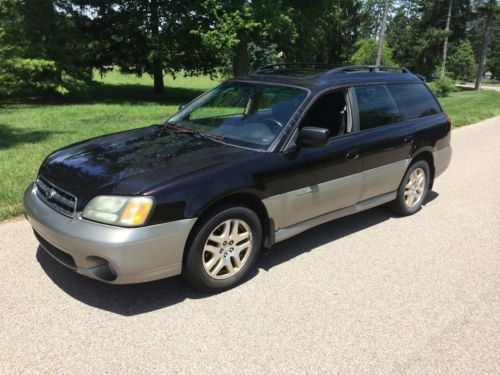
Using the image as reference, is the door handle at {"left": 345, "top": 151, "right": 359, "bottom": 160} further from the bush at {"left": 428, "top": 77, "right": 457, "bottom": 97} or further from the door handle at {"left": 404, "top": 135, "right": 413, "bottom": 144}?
the bush at {"left": 428, "top": 77, "right": 457, "bottom": 97}

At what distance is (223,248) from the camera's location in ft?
11.7

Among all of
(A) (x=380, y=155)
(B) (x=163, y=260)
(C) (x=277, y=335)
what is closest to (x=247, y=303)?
(C) (x=277, y=335)

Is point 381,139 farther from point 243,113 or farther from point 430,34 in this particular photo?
point 430,34

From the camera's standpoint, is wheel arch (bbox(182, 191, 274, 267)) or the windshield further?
the windshield

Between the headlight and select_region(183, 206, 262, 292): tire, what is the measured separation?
1.50 ft

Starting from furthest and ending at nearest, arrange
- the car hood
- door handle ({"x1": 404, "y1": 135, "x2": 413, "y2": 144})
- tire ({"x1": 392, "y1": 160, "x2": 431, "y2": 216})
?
tire ({"x1": 392, "y1": 160, "x2": 431, "y2": 216}) < door handle ({"x1": 404, "y1": 135, "x2": 413, "y2": 144}) < the car hood

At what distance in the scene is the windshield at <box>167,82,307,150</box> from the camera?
408cm

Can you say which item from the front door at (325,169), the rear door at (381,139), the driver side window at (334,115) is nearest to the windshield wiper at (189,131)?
the front door at (325,169)

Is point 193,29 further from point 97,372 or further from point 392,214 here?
point 97,372

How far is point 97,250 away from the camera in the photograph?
9.91 ft

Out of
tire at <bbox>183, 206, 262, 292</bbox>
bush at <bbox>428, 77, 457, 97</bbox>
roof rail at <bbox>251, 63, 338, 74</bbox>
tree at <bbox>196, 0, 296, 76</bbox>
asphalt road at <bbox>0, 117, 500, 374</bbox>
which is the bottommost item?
bush at <bbox>428, 77, 457, 97</bbox>

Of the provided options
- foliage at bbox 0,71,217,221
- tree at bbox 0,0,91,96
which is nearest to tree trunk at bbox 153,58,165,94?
tree at bbox 0,0,91,96

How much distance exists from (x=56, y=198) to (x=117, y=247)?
31.3 inches

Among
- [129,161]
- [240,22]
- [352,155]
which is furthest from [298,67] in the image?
[240,22]
